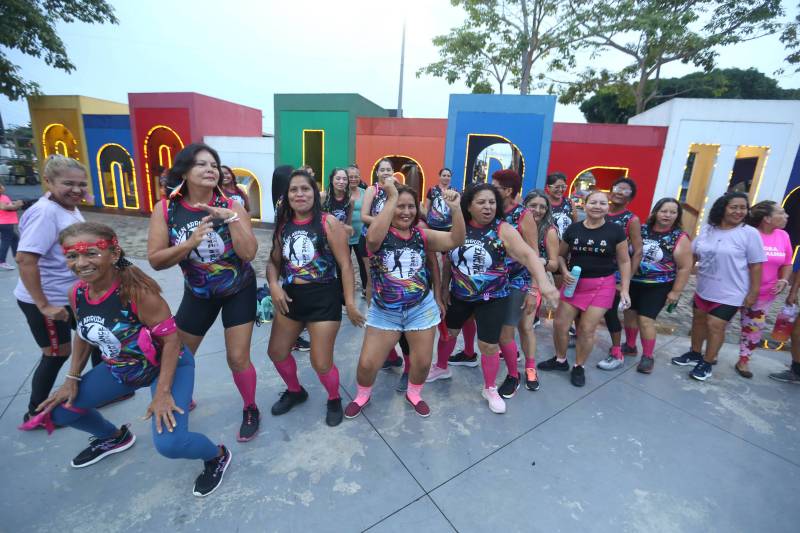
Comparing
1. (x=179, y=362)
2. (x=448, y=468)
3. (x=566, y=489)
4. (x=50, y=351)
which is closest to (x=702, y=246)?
(x=566, y=489)

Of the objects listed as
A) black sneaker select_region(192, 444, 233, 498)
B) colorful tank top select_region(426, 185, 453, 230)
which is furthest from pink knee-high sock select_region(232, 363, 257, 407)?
colorful tank top select_region(426, 185, 453, 230)

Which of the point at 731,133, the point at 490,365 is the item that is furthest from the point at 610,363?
the point at 731,133

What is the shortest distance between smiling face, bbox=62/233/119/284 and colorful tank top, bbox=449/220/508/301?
6.95 feet

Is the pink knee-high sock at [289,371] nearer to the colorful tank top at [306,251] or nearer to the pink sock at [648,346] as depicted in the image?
the colorful tank top at [306,251]

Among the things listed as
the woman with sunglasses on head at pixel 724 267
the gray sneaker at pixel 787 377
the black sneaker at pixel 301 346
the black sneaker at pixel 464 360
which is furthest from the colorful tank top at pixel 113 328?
the gray sneaker at pixel 787 377

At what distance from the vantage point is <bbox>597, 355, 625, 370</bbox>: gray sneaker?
12.1 feet

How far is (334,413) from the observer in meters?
2.75

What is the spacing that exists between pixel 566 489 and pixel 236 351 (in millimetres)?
2264

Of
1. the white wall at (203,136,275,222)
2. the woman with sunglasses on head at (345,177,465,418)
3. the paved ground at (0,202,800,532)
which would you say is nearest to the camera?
the paved ground at (0,202,800,532)

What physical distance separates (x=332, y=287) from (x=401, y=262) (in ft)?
1.68

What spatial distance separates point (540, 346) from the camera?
418 cm

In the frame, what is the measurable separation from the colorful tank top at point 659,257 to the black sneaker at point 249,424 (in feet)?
11.8

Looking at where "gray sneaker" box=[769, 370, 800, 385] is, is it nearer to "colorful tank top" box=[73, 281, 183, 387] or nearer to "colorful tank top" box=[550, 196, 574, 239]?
"colorful tank top" box=[550, 196, 574, 239]

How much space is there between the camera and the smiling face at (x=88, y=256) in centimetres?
171
